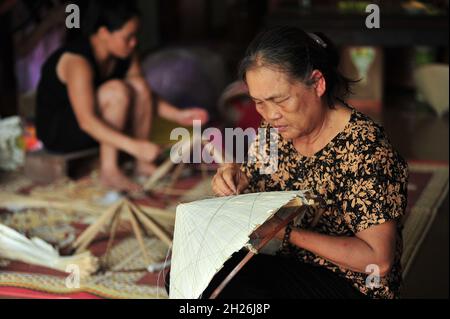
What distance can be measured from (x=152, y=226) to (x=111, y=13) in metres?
1.07

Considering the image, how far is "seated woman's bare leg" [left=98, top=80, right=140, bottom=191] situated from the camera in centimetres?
328

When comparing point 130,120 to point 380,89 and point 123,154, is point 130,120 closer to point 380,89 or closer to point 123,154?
point 123,154

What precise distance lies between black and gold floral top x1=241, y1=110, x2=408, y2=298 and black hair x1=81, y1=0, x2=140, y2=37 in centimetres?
149

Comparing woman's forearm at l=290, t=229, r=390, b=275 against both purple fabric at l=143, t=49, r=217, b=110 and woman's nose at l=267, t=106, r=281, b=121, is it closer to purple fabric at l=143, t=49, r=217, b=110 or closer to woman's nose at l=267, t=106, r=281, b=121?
woman's nose at l=267, t=106, r=281, b=121

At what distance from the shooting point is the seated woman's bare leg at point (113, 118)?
3.28 m

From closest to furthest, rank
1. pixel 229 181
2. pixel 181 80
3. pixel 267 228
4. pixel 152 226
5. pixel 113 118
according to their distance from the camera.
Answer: pixel 267 228
pixel 229 181
pixel 152 226
pixel 113 118
pixel 181 80

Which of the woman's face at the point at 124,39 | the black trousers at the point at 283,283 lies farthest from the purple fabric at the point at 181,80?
the black trousers at the point at 283,283

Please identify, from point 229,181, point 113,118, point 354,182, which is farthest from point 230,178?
point 113,118

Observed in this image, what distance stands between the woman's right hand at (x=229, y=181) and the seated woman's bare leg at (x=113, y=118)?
4.63 ft

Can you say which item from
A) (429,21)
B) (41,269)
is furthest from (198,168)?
(429,21)

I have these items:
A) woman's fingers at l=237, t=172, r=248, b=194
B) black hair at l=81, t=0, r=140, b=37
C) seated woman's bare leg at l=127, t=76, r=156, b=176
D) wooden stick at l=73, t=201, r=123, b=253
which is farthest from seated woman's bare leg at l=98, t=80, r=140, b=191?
woman's fingers at l=237, t=172, r=248, b=194

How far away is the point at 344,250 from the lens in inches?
60.7

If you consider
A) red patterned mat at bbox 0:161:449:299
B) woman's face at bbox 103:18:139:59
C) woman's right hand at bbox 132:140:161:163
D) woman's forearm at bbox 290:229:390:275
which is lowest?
red patterned mat at bbox 0:161:449:299

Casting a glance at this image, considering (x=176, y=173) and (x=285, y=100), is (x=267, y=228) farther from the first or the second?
(x=176, y=173)
